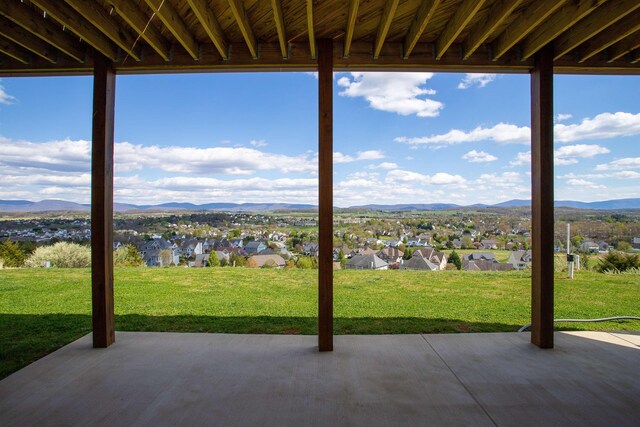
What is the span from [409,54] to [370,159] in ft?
12.8

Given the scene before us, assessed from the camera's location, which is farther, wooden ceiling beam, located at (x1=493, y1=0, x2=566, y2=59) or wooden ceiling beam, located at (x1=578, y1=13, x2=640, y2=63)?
wooden ceiling beam, located at (x1=578, y1=13, x2=640, y2=63)

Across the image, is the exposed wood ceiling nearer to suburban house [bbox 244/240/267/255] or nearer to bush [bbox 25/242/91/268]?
suburban house [bbox 244/240/267/255]

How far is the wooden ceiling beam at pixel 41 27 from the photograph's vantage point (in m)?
2.14

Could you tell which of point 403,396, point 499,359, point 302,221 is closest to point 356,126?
point 302,221

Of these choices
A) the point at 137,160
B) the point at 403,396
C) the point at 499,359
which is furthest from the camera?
the point at 137,160

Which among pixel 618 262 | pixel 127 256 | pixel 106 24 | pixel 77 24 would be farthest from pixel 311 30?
pixel 618 262

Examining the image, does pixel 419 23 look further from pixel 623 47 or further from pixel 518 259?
pixel 518 259

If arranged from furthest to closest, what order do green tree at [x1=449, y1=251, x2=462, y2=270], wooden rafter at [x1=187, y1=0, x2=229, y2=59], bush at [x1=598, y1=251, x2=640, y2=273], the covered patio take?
green tree at [x1=449, y1=251, x2=462, y2=270], bush at [x1=598, y1=251, x2=640, y2=273], wooden rafter at [x1=187, y1=0, x2=229, y2=59], the covered patio

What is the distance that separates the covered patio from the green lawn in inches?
17.2

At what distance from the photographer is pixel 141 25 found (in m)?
2.34

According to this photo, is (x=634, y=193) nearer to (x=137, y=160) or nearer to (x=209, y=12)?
(x=209, y=12)

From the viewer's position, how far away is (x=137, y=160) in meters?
6.52

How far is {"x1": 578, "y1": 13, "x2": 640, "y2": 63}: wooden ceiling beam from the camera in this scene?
231cm

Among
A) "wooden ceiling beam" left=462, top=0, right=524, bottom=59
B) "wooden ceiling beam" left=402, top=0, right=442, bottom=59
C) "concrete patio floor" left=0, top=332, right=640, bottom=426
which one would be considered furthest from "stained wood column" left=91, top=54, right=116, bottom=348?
"wooden ceiling beam" left=462, top=0, right=524, bottom=59
